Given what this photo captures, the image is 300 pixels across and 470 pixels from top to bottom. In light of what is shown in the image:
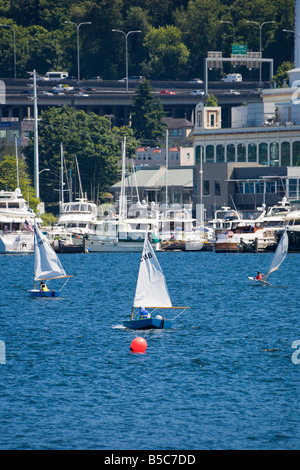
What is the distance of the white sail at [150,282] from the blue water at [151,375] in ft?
6.50

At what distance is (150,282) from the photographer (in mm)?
64812

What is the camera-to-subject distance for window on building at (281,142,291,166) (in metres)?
171

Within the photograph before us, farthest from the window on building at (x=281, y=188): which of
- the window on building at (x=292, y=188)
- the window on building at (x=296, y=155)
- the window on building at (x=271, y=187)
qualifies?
the window on building at (x=296, y=155)

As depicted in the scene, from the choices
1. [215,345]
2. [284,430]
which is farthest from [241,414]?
[215,345]

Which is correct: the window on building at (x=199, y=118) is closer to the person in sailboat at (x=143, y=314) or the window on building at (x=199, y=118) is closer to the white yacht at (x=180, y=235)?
the white yacht at (x=180, y=235)

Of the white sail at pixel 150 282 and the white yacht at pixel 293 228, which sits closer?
the white sail at pixel 150 282

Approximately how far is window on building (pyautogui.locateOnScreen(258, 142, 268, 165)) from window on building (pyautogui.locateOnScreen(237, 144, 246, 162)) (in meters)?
3.12

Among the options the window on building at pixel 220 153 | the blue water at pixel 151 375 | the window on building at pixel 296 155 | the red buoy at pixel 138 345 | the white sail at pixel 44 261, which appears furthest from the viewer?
the window on building at pixel 220 153

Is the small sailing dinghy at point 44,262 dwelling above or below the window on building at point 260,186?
above

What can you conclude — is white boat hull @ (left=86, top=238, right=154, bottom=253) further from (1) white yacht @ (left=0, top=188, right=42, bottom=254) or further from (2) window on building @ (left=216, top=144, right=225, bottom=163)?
(2) window on building @ (left=216, top=144, right=225, bottom=163)

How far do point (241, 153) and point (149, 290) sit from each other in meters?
116

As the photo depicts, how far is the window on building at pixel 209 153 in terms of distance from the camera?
182 meters
